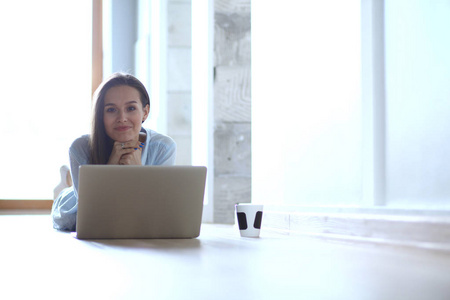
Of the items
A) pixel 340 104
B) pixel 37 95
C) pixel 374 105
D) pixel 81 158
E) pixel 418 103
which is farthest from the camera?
pixel 37 95

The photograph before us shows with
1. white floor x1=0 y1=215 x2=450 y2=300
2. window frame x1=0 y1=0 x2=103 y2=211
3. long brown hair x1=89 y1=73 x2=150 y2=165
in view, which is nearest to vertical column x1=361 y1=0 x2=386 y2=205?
white floor x1=0 y1=215 x2=450 y2=300

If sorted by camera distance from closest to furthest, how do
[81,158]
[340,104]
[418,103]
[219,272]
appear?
[219,272] < [418,103] < [340,104] < [81,158]

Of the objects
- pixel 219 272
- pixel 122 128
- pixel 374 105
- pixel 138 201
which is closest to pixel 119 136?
pixel 122 128

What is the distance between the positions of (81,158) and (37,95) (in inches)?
144

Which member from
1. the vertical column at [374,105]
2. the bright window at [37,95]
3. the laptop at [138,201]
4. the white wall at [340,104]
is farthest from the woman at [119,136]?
the bright window at [37,95]

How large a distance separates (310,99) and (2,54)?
13.9ft

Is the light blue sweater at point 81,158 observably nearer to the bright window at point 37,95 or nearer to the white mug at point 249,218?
the white mug at point 249,218

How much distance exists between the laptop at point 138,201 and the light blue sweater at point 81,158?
380 mm

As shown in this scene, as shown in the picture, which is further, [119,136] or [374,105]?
[119,136]

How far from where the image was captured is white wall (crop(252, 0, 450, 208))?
1.35 meters

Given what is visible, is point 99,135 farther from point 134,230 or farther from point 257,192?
point 257,192

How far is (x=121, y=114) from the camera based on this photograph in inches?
83.5

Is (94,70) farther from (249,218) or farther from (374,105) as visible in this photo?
(374,105)

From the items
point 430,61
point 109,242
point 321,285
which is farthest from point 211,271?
point 430,61
